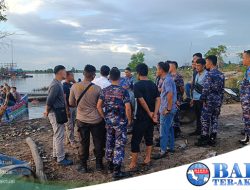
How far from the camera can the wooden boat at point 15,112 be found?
41.7 ft

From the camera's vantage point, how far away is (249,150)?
2523mm

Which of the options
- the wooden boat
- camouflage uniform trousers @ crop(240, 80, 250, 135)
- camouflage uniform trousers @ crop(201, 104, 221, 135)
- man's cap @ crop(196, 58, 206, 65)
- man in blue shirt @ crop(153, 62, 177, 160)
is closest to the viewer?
camouflage uniform trousers @ crop(240, 80, 250, 135)

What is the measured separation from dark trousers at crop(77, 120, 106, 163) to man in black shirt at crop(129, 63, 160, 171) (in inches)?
22.5

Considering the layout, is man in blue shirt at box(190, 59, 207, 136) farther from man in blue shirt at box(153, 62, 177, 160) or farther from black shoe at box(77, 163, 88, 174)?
black shoe at box(77, 163, 88, 174)

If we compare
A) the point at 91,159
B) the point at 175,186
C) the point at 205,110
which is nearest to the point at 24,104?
the point at 91,159

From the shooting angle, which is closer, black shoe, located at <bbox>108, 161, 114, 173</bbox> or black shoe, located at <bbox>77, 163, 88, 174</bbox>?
black shoe, located at <bbox>108, 161, 114, 173</bbox>

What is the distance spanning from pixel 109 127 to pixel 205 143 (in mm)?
2305

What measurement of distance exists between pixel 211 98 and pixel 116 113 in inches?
83.6

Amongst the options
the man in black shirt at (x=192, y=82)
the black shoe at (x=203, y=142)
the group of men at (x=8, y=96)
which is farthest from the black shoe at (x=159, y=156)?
the group of men at (x=8, y=96)

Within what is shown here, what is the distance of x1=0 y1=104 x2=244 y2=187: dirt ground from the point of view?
5133 mm

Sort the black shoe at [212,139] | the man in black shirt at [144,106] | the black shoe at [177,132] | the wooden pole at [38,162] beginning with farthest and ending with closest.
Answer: the black shoe at [177,132], the black shoe at [212,139], the man in black shirt at [144,106], the wooden pole at [38,162]

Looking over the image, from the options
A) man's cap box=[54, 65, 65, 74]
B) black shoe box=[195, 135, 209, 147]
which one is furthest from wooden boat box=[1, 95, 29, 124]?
black shoe box=[195, 135, 209, 147]

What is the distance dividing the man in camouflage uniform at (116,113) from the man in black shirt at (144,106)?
0.30 metres

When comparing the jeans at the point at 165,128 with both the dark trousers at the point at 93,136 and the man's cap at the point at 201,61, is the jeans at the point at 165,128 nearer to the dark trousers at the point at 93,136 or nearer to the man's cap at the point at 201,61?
the dark trousers at the point at 93,136
